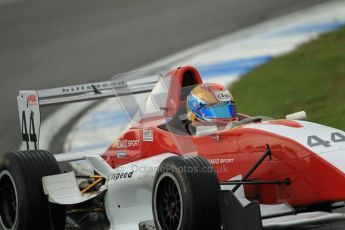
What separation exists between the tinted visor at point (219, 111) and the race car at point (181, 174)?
0.16 m

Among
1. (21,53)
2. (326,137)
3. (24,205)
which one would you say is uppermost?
(21,53)

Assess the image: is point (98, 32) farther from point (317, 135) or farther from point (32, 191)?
point (317, 135)

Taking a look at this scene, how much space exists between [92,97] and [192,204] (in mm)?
3312

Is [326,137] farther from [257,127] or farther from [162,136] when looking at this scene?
[162,136]

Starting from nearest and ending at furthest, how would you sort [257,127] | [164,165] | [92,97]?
[164,165], [257,127], [92,97]

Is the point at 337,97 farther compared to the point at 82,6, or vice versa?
the point at 82,6

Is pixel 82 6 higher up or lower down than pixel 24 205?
higher up

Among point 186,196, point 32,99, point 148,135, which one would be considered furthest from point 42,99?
point 186,196

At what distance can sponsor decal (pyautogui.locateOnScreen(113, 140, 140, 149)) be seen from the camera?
27.5ft

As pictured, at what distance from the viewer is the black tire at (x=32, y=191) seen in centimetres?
808

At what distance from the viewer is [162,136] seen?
8.04 metres

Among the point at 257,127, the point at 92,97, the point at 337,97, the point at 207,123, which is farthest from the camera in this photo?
the point at 337,97

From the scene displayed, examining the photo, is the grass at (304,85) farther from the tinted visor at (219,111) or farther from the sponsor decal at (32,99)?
the sponsor decal at (32,99)

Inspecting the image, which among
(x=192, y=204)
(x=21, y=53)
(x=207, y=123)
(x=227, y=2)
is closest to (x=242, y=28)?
(x=227, y=2)
